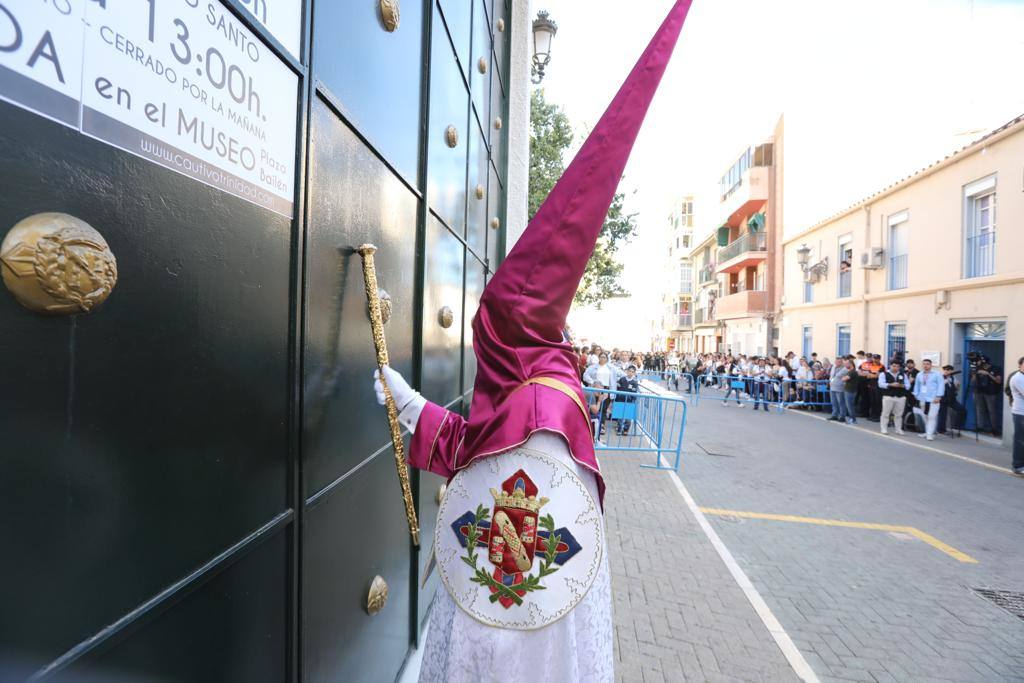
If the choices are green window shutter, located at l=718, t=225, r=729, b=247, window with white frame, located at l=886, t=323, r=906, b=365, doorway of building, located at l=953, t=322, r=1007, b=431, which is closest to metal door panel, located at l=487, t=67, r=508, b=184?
doorway of building, located at l=953, t=322, r=1007, b=431

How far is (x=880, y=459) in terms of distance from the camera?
988 cm

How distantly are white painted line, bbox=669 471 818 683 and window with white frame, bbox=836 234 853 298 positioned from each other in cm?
1622

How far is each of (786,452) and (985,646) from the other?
701 cm

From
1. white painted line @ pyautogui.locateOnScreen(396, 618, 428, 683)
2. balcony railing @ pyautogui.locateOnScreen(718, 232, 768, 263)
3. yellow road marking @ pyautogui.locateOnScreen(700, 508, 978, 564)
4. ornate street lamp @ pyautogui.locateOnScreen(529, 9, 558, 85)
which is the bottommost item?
yellow road marking @ pyautogui.locateOnScreen(700, 508, 978, 564)

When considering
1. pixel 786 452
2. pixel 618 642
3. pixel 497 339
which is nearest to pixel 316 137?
pixel 497 339

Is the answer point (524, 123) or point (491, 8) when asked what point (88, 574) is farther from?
point (524, 123)

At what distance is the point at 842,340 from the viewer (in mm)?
19328

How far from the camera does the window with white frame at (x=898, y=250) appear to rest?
52.2 ft

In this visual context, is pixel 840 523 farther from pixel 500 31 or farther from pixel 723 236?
pixel 723 236

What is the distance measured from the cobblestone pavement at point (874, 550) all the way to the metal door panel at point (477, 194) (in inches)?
117

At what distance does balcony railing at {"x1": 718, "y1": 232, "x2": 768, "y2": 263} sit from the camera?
27.3 metres

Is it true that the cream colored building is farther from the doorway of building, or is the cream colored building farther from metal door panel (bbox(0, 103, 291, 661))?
metal door panel (bbox(0, 103, 291, 661))

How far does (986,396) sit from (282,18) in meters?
15.9

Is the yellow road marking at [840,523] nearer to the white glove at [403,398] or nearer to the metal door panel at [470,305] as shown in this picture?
the metal door panel at [470,305]
